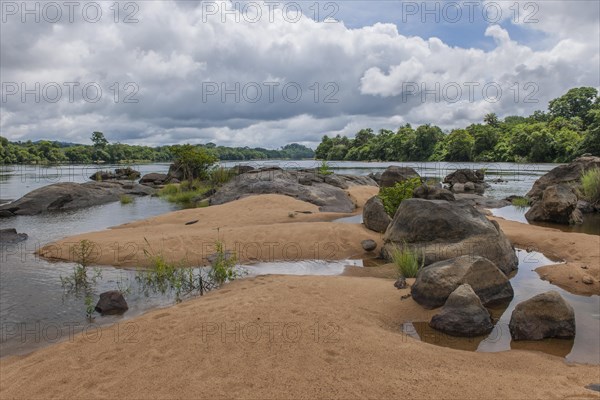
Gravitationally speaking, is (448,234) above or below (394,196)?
below

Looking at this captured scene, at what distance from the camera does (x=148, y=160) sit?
17875 cm

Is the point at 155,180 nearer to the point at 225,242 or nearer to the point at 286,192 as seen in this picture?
the point at 286,192

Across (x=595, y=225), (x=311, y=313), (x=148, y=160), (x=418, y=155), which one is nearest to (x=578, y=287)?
(x=311, y=313)

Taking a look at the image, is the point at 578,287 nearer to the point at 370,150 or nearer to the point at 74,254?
the point at 74,254

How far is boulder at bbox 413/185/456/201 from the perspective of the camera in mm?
15484

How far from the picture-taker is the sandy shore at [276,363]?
15.0 feet

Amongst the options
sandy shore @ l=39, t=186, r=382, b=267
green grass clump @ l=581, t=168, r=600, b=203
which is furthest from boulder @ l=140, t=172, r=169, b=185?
green grass clump @ l=581, t=168, r=600, b=203

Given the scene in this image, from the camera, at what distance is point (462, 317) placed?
6469 mm

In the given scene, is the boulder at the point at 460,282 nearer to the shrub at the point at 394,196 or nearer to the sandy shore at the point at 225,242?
the sandy shore at the point at 225,242

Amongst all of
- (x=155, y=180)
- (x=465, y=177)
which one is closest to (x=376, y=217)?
(x=465, y=177)

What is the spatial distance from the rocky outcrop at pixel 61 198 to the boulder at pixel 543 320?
24886 mm

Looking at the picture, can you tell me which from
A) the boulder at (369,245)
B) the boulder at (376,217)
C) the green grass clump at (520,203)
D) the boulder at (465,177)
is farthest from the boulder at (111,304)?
the boulder at (465,177)

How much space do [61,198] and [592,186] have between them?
30732 millimetres

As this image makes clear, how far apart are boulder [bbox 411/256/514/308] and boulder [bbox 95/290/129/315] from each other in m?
5.76
